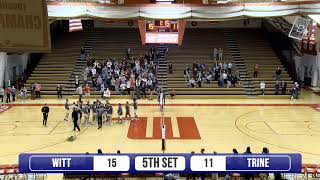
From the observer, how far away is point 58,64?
37.7 meters

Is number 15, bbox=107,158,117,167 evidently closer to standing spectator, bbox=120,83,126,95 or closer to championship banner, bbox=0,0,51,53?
championship banner, bbox=0,0,51,53

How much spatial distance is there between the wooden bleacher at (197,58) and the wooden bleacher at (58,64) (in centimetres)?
795

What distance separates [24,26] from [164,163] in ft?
20.3

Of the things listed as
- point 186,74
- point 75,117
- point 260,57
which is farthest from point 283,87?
point 75,117

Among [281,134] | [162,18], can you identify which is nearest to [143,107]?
[162,18]

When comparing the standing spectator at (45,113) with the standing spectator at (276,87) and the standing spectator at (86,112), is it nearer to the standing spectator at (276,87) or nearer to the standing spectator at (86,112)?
the standing spectator at (86,112)

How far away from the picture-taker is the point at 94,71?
115 feet

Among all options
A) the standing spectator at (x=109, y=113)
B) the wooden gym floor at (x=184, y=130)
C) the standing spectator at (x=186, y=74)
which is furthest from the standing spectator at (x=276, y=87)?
the standing spectator at (x=109, y=113)

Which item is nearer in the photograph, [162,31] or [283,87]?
[162,31]

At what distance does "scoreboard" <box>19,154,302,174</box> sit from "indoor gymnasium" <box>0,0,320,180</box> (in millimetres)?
27

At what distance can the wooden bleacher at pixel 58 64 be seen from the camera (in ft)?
114

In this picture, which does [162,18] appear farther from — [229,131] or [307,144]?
[307,144]

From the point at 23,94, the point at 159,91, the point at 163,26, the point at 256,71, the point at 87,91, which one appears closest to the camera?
the point at 163,26

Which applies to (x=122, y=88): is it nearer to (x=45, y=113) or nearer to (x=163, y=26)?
(x=163, y=26)
